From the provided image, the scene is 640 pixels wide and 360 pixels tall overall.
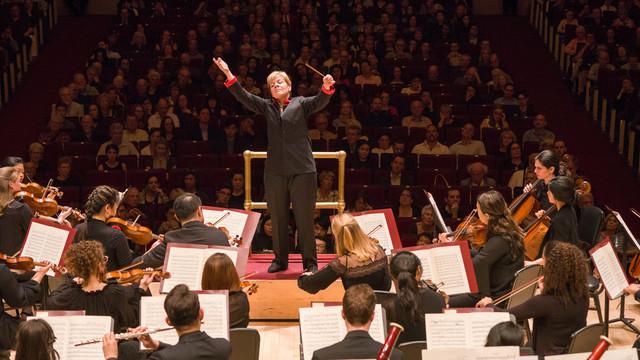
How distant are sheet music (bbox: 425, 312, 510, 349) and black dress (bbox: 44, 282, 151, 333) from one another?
1696 millimetres

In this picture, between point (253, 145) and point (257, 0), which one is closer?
point (253, 145)

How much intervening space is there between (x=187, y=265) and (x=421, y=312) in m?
1.45

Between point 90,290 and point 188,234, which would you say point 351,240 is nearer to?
point 188,234

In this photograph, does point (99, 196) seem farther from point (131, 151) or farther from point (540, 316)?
point (131, 151)

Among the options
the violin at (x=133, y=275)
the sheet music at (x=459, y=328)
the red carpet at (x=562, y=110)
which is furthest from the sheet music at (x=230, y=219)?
the red carpet at (x=562, y=110)

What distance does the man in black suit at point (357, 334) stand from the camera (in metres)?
4.28

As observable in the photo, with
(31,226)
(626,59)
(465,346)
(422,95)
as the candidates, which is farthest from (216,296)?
(626,59)

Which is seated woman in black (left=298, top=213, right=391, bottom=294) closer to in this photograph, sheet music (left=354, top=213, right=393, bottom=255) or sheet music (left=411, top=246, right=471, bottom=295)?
sheet music (left=411, top=246, right=471, bottom=295)

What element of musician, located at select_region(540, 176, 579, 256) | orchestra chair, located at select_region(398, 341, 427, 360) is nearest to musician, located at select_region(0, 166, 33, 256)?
orchestra chair, located at select_region(398, 341, 427, 360)

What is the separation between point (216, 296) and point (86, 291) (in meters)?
0.83

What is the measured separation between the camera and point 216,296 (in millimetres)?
4875

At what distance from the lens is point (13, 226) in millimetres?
6488

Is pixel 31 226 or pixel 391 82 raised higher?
pixel 391 82

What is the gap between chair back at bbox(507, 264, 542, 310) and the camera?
588 centimetres
